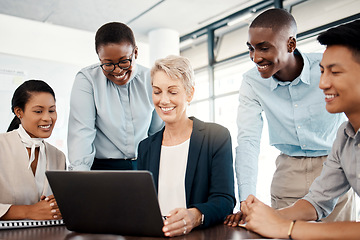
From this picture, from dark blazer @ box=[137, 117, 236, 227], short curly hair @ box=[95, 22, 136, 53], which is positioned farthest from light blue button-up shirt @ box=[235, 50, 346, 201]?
short curly hair @ box=[95, 22, 136, 53]

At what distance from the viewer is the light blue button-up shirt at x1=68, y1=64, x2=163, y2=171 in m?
1.98

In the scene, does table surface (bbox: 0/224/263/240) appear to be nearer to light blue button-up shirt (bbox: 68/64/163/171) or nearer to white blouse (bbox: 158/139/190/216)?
white blouse (bbox: 158/139/190/216)

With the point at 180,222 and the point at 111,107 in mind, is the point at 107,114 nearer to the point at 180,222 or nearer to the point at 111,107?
the point at 111,107

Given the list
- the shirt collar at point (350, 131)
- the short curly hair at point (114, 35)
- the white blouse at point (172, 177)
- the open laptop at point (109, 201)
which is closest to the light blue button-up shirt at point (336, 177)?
the shirt collar at point (350, 131)

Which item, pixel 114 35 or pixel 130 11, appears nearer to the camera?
pixel 114 35

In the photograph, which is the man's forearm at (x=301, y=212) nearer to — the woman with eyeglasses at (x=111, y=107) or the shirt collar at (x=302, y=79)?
the shirt collar at (x=302, y=79)

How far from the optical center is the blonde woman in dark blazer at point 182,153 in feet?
5.20

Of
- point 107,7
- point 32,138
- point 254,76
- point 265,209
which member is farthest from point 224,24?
point 265,209

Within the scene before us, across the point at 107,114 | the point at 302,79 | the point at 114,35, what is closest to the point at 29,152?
the point at 107,114

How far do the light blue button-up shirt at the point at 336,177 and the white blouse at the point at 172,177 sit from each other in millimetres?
556

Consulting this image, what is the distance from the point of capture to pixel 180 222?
→ 3.76ft

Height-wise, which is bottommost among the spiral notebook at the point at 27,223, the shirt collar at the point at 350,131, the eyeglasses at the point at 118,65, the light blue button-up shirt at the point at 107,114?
the spiral notebook at the point at 27,223

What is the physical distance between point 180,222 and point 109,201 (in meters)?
0.23

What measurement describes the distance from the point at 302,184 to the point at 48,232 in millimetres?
1286
